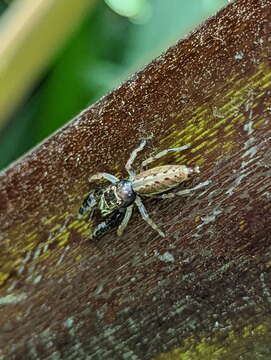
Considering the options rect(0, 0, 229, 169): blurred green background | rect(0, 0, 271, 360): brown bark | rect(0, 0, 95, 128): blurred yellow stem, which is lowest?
rect(0, 0, 271, 360): brown bark

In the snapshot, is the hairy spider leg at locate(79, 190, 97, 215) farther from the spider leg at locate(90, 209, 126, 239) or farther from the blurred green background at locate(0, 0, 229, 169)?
the blurred green background at locate(0, 0, 229, 169)

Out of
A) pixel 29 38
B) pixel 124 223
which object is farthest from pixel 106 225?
pixel 29 38

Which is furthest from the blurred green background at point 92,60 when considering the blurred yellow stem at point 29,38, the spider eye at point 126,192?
the spider eye at point 126,192

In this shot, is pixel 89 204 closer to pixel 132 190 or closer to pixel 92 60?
pixel 132 190

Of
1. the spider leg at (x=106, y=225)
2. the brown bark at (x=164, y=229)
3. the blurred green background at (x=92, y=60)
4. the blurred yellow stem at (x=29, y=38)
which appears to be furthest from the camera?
the blurred green background at (x=92, y=60)

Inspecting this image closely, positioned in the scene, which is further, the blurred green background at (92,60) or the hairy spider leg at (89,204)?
the blurred green background at (92,60)

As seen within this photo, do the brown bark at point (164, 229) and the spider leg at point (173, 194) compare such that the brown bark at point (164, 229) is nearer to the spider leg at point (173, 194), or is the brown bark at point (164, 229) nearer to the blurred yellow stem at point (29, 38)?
the spider leg at point (173, 194)

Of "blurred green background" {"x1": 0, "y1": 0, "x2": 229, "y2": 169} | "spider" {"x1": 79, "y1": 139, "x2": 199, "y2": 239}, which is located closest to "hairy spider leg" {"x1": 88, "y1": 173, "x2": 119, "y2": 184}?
"spider" {"x1": 79, "y1": 139, "x2": 199, "y2": 239}
